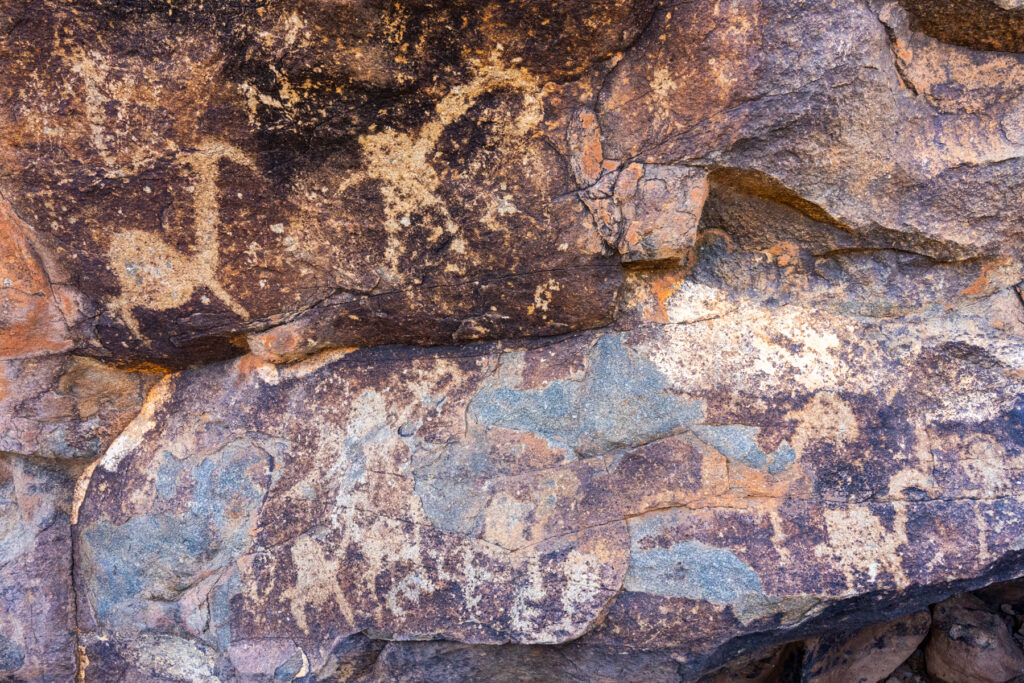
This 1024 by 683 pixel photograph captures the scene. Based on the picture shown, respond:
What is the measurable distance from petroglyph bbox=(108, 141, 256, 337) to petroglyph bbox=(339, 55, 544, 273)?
0.23 m

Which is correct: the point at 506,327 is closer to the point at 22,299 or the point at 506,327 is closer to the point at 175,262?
the point at 175,262

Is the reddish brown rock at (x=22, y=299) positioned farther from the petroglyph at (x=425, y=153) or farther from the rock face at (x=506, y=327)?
the petroglyph at (x=425, y=153)

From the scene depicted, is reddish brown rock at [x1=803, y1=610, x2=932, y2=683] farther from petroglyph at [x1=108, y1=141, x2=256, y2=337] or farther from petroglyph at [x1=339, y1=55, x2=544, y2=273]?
petroglyph at [x1=108, y1=141, x2=256, y2=337]

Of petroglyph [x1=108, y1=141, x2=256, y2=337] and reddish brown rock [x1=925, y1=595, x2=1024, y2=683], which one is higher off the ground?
petroglyph [x1=108, y1=141, x2=256, y2=337]

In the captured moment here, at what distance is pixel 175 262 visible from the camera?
1.24 m

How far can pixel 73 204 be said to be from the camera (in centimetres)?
120

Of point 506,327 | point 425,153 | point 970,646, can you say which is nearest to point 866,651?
point 970,646

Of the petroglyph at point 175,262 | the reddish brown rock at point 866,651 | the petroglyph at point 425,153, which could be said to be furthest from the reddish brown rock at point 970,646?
the petroglyph at point 175,262

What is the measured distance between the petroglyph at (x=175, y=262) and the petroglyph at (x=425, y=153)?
0.23 meters

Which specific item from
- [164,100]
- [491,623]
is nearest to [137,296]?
[164,100]

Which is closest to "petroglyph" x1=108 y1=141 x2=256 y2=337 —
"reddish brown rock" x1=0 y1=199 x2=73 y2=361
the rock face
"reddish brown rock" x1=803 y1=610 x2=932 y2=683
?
the rock face

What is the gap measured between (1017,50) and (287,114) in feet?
4.31

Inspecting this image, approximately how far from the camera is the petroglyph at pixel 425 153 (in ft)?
3.84

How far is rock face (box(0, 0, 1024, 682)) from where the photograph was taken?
113 centimetres
